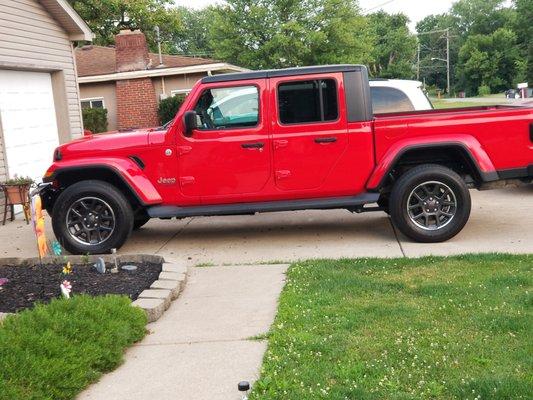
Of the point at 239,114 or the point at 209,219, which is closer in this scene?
the point at 239,114

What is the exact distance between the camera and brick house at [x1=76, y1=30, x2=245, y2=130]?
2273 cm

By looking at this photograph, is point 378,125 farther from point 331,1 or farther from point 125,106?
point 331,1

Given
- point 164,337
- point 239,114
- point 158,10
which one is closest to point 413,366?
point 164,337

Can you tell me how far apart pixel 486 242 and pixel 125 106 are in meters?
18.6

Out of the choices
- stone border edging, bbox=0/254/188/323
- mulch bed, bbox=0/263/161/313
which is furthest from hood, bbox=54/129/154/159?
mulch bed, bbox=0/263/161/313

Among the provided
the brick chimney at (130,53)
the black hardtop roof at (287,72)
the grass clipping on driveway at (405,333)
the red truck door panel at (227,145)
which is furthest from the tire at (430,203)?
the brick chimney at (130,53)

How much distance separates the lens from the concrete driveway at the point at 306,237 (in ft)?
22.3

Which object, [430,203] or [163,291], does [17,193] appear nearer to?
[163,291]

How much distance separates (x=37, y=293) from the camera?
5.46m

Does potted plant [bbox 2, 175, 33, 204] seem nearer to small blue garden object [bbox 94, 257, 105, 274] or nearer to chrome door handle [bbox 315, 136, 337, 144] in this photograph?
small blue garden object [bbox 94, 257, 105, 274]

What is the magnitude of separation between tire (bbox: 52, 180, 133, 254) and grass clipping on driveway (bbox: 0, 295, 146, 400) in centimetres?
241

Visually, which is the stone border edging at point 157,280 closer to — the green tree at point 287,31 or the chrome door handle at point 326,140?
the chrome door handle at point 326,140

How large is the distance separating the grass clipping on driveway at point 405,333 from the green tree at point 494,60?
87.8m

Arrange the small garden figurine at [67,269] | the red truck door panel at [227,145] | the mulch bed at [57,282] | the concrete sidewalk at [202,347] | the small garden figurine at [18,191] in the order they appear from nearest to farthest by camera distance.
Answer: the concrete sidewalk at [202,347]
the mulch bed at [57,282]
the small garden figurine at [67,269]
the red truck door panel at [227,145]
the small garden figurine at [18,191]
